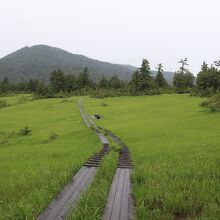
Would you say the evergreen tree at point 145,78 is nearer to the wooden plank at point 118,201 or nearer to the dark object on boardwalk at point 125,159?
the dark object on boardwalk at point 125,159

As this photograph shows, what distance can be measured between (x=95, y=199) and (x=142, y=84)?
85.5m

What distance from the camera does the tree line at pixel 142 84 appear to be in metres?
84.1

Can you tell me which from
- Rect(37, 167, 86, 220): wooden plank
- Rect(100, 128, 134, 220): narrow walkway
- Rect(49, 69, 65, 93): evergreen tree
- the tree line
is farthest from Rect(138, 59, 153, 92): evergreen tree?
Rect(37, 167, 86, 220): wooden plank

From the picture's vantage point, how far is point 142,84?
92938 mm

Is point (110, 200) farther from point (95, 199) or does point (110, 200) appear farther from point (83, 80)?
point (83, 80)

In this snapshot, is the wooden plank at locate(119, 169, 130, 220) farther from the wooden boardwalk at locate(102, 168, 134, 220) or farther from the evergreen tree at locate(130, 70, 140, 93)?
the evergreen tree at locate(130, 70, 140, 93)

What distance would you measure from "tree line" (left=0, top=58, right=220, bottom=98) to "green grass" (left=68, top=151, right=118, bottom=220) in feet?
184

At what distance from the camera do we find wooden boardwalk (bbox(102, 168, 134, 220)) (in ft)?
26.0

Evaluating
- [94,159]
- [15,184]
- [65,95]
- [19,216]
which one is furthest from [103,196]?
[65,95]

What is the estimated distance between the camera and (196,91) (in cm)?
8044

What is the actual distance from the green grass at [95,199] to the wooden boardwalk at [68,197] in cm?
34

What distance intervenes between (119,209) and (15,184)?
5.28m

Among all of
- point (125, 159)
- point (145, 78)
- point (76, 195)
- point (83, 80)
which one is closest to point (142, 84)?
point (145, 78)

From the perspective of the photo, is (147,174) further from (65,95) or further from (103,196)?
(65,95)
